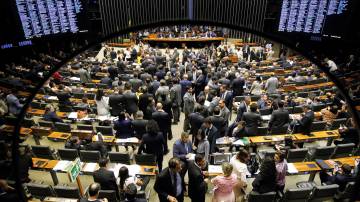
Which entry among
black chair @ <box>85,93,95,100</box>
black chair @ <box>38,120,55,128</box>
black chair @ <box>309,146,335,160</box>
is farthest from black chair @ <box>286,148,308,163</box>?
black chair @ <box>85,93,95,100</box>

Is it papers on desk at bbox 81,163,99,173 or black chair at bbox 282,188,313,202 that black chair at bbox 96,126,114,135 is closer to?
papers on desk at bbox 81,163,99,173

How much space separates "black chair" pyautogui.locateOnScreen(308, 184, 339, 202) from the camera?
4801 millimetres

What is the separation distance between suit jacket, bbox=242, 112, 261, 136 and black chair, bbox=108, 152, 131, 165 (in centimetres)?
292

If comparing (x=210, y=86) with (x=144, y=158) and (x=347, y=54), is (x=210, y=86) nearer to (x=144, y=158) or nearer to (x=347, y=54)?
(x=144, y=158)

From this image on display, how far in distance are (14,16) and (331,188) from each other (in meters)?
13.9

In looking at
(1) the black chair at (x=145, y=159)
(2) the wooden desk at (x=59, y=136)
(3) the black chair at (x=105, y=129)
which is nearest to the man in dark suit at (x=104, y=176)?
(1) the black chair at (x=145, y=159)

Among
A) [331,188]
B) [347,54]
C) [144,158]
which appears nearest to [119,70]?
[144,158]

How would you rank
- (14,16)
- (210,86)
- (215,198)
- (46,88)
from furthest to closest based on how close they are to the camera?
(14,16) < (46,88) < (210,86) < (215,198)

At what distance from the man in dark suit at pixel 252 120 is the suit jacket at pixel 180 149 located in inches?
79.9

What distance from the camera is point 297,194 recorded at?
484cm

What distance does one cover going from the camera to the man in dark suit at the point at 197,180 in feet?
14.1

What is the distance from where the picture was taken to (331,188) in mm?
4812

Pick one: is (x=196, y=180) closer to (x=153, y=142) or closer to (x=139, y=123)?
(x=153, y=142)

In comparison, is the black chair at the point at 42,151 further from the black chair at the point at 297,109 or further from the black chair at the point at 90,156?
the black chair at the point at 297,109
